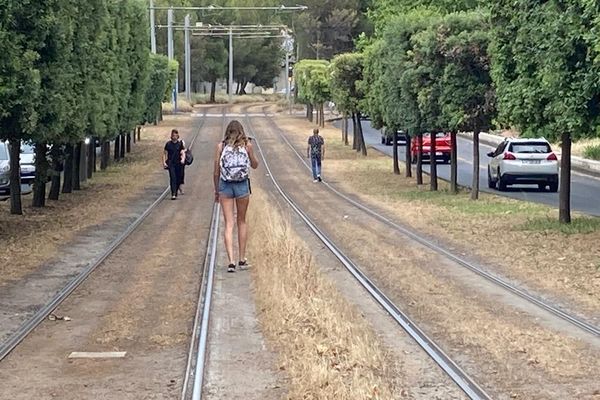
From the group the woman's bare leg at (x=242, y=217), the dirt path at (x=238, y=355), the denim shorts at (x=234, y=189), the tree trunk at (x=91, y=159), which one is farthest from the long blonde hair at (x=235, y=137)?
the tree trunk at (x=91, y=159)

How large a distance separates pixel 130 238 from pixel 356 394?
12690 mm

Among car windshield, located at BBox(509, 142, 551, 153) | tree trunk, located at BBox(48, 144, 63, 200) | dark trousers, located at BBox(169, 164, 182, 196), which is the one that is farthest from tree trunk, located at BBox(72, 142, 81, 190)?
car windshield, located at BBox(509, 142, 551, 153)

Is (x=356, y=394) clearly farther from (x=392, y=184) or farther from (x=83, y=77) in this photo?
(x=392, y=184)

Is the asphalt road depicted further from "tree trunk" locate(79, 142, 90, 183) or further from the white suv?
"tree trunk" locate(79, 142, 90, 183)

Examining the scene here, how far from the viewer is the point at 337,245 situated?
18.3 metres

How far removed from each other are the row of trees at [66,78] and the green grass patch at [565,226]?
8.88m

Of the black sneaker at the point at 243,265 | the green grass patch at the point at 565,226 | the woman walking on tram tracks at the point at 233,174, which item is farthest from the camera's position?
the green grass patch at the point at 565,226

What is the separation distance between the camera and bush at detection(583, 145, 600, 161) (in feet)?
154

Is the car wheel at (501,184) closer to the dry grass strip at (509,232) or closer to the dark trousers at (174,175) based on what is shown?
the dry grass strip at (509,232)

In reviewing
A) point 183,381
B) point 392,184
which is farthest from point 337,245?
point 392,184

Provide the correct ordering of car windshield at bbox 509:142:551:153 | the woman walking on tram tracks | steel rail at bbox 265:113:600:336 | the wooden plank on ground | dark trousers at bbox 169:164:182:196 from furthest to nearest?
car windshield at bbox 509:142:551:153 < dark trousers at bbox 169:164:182:196 < the woman walking on tram tracks < steel rail at bbox 265:113:600:336 < the wooden plank on ground

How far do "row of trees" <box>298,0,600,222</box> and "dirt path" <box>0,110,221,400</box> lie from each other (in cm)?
611

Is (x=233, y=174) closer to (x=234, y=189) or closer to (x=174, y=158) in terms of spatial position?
(x=234, y=189)

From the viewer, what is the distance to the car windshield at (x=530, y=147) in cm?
3338
